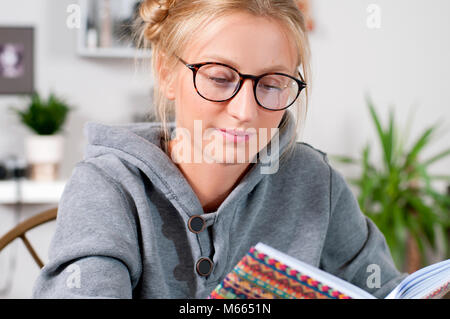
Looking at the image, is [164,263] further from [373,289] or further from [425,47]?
[425,47]

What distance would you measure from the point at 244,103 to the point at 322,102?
6.94 ft

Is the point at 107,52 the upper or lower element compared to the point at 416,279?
upper

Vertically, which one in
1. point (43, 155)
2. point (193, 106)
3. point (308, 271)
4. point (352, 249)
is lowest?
point (43, 155)

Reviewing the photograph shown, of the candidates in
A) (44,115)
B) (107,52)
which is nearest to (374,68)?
(107,52)

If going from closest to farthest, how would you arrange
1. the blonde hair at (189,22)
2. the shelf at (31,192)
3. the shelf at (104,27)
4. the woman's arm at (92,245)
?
1. the woman's arm at (92,245)
2. the blonde hair at (189,22)
3. the shelf at (31,192)
4. the shelf at (104,27)

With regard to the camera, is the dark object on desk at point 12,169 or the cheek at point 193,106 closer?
the cheek at point 193,106

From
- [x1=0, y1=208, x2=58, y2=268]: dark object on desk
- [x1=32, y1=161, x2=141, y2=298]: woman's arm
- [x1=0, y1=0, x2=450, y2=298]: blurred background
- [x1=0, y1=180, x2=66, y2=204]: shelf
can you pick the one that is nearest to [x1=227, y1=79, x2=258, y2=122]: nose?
[x1=32, y1=161, x2=141, y2=298]: woman's arm

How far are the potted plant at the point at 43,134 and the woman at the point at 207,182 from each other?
62.6 inches

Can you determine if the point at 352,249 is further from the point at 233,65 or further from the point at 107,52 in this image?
the point at 107,52

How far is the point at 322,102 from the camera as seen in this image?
2723mm

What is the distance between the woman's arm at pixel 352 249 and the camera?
91cm

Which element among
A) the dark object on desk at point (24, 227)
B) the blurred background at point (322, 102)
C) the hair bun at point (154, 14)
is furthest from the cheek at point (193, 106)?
the blurred background at point (322, 102)

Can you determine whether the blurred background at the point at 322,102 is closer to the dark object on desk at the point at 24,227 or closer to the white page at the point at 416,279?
the dark object on desk at the point at 24,227
